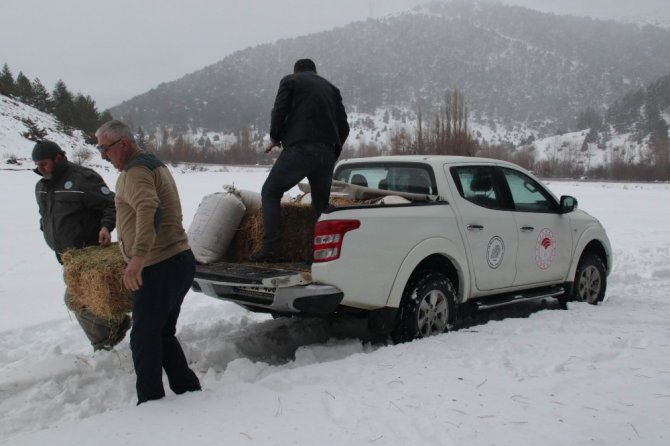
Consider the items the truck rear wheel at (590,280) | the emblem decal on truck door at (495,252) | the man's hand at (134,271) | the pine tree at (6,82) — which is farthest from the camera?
the pine tree at (6,82)

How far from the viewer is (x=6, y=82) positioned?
59.4m

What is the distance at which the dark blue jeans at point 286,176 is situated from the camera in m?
4.71

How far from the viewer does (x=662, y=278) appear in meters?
8.73

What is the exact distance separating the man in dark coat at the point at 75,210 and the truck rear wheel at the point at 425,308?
245 cm

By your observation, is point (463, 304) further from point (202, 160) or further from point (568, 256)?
point (202, 160)

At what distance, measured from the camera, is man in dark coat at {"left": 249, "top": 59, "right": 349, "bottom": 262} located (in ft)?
15.5

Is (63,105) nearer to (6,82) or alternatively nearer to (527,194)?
(6,82)

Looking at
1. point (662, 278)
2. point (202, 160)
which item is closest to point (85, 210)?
point (662, 278)

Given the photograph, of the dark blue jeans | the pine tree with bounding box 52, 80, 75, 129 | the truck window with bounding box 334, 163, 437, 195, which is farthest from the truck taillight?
the pine tree with bounding box 52, 80, 75, 129

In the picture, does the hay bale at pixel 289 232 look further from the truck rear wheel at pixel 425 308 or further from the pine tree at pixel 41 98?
the pine tree at pixel 41 98

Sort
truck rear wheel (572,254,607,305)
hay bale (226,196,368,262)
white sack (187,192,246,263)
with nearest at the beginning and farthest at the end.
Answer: white sack (187,192,246,263), hay bale (226,196,368,262), truck rear wheel (572,254,607,305)

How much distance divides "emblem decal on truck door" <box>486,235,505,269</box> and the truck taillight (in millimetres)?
1783

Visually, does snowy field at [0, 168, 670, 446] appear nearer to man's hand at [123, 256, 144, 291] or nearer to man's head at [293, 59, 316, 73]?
man's hand at [123, 256, 144, 291]

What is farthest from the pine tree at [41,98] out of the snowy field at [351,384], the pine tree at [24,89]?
the snowy field at [351,384]
